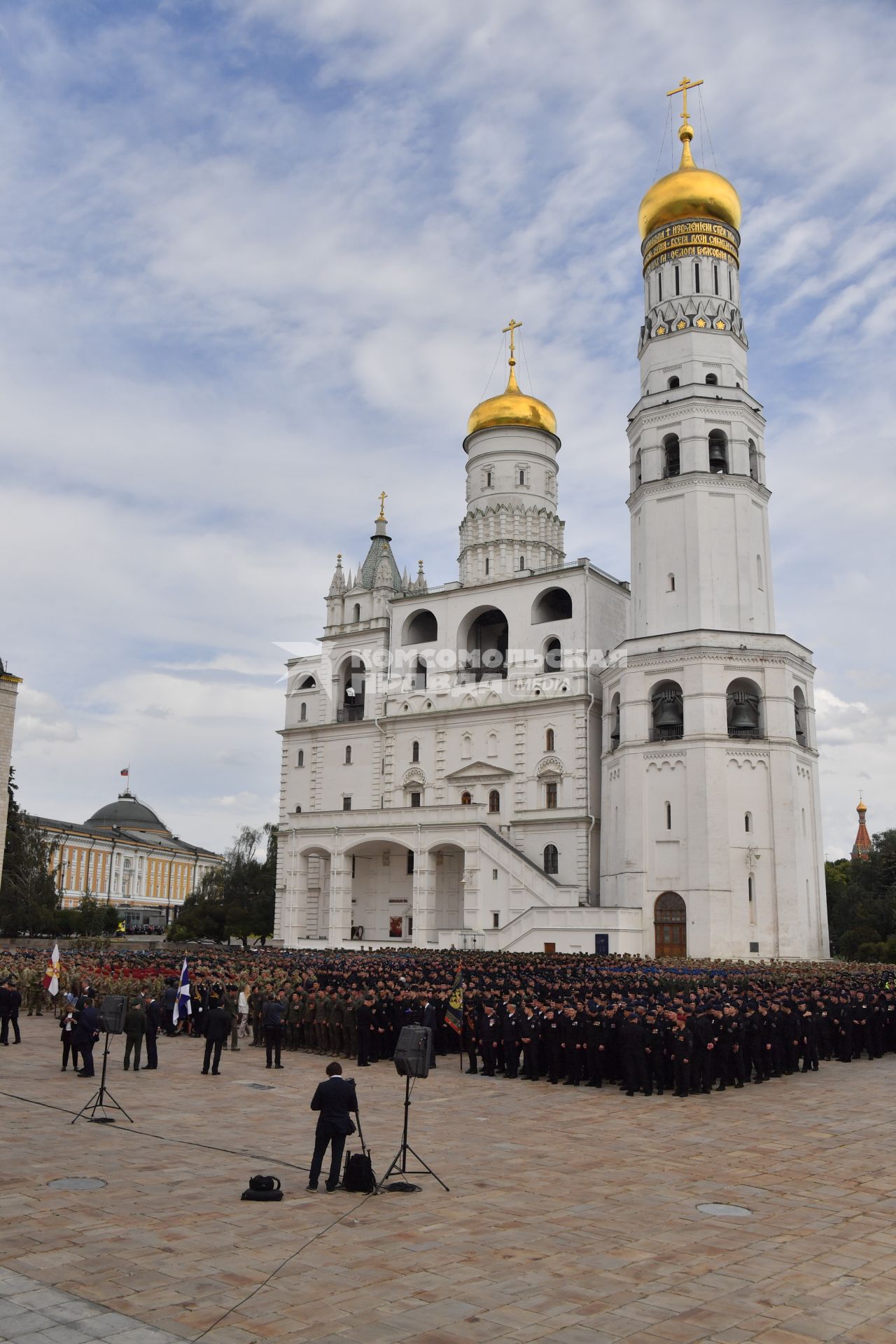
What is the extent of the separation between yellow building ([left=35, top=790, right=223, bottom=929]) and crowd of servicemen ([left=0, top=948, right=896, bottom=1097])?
54.7 meters

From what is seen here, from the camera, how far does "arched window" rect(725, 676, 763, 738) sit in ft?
132

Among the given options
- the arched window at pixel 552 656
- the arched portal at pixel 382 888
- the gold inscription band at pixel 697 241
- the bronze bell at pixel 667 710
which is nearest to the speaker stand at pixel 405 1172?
the bronze bell at pixel 667 710

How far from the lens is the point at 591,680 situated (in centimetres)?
4694

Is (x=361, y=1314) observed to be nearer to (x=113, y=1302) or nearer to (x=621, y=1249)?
(x=113, y=1302)

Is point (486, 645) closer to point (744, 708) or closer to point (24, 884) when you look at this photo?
point (744, 708)

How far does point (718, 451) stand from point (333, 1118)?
3970cm

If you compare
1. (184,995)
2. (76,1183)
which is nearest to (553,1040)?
→ (184,995)

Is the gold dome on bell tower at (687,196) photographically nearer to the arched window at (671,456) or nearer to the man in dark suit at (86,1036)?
the arched window at (671,456)

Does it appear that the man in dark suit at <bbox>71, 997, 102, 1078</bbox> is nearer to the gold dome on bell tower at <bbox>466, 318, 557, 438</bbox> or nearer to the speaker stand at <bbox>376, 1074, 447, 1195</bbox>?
the speaker stand at <bbox>376, 1074, 447, 1195</bbox>

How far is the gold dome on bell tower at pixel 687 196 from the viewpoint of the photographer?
45594mm

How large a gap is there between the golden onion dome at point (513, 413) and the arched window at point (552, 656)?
12.3 meters

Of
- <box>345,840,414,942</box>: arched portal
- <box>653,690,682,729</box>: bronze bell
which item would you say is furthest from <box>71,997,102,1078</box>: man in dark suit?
<box>345,840,414,942</box>: arched portal

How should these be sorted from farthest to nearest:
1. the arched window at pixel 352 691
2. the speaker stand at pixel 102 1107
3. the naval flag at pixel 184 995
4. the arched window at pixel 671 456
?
the arched window at pixel 352 691 < the arched window at pixel 671 456 < the naval flag at pixel 184 995 < the speaker stand at pixel 102 1107

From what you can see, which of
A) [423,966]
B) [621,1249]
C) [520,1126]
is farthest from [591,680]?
[621,1249]
